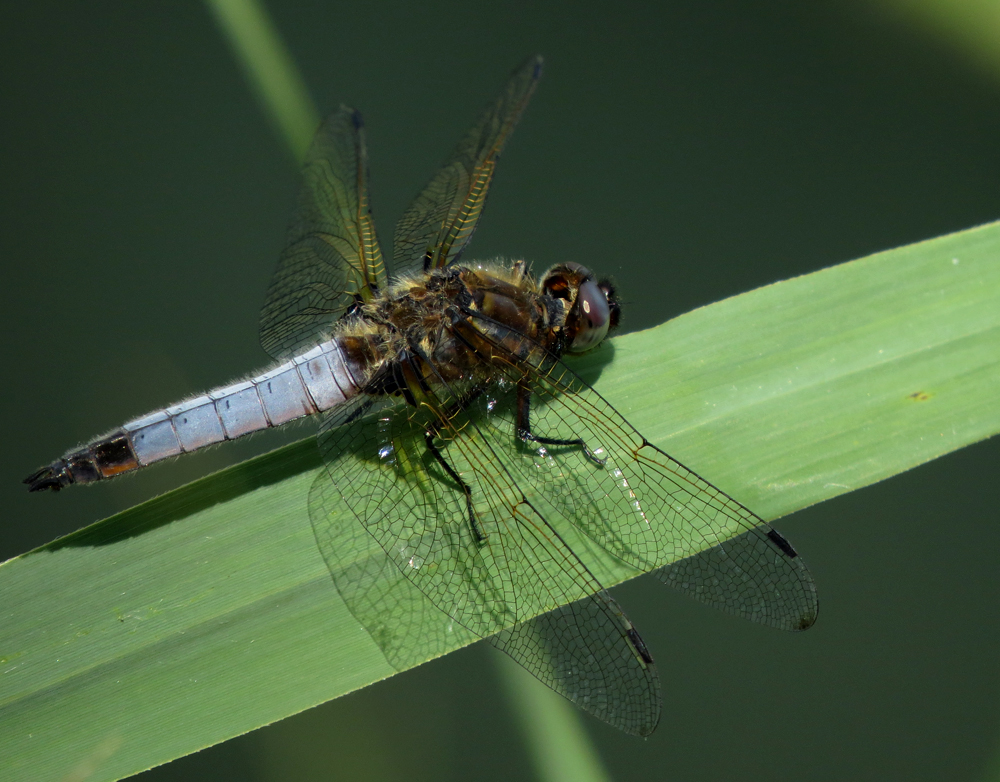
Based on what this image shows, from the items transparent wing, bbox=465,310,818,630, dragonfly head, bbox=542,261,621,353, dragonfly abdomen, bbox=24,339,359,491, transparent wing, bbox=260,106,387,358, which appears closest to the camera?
transparent wing, bbox=465,310,818,630

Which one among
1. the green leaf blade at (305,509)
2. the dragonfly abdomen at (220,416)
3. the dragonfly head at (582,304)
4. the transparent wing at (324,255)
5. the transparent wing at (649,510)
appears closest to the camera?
the green leaf blade at (305,509)

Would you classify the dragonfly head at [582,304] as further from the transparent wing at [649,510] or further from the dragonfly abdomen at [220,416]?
the dragonfly abdomen at [220,416]

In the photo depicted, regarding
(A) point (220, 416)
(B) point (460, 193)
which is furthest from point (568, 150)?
(A) point (220, 416)

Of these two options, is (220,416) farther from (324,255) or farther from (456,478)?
(456,478)

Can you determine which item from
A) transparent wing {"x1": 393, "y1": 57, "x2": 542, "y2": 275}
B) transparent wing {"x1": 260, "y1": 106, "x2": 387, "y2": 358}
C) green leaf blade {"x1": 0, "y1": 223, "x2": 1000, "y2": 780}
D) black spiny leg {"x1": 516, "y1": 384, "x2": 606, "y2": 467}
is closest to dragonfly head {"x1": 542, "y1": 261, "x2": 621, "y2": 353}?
green leaf blade {"x1": 0, "y1": 223, "x2": 1000, "y2": 780}

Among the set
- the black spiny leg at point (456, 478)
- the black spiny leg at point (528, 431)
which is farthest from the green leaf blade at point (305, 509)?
the black spiny leg at point (456, 478)

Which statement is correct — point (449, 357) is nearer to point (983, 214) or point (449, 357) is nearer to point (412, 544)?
point (412, 544)

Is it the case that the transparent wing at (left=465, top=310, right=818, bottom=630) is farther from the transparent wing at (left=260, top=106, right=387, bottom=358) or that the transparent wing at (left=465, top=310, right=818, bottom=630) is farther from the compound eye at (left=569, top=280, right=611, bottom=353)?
the transparent wing at (left=260, top=106, right=387, bottom=358)
